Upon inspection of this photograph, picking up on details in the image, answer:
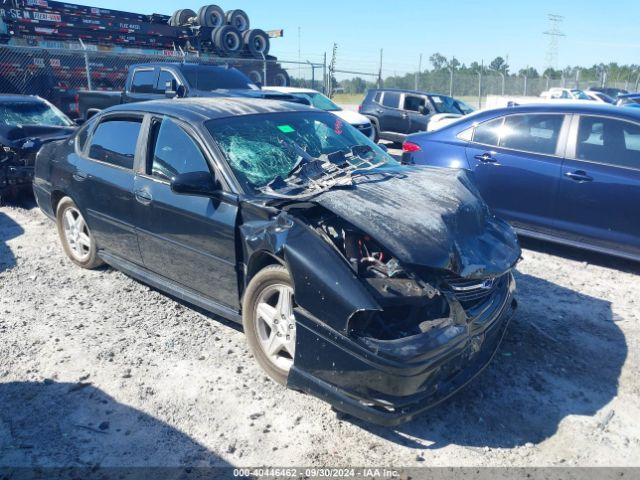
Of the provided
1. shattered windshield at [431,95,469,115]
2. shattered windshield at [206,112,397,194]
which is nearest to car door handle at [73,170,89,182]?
shattered windshield at [206,112,397,194]

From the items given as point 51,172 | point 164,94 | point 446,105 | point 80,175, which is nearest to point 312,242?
point 80,175

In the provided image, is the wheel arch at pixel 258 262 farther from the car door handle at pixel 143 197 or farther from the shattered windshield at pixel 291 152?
the car door handle at pixel 143 197

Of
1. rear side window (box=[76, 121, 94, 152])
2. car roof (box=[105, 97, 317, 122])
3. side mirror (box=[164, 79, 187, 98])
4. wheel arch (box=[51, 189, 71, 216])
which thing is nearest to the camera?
car roof (box=[105, 97, 317, 122])

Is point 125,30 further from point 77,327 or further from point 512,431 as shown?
point 512,431

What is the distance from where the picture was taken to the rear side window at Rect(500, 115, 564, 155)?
17.5 ft

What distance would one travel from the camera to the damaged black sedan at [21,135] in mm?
7023

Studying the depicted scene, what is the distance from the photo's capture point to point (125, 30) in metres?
16.4

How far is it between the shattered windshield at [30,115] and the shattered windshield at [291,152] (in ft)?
17.9

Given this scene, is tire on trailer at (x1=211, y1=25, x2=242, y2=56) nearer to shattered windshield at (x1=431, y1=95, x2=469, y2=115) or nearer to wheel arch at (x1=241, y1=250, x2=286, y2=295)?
shattered windshield at (x1=431, y1=95, x2=469, y2=115)

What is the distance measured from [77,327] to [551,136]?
4794 mm

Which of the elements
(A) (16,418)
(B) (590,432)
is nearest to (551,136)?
(B) (590,432)

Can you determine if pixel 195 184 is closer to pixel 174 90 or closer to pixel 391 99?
pixel 174 90

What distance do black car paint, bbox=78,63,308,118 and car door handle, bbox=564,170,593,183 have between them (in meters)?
6.22

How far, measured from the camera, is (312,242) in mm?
2832
